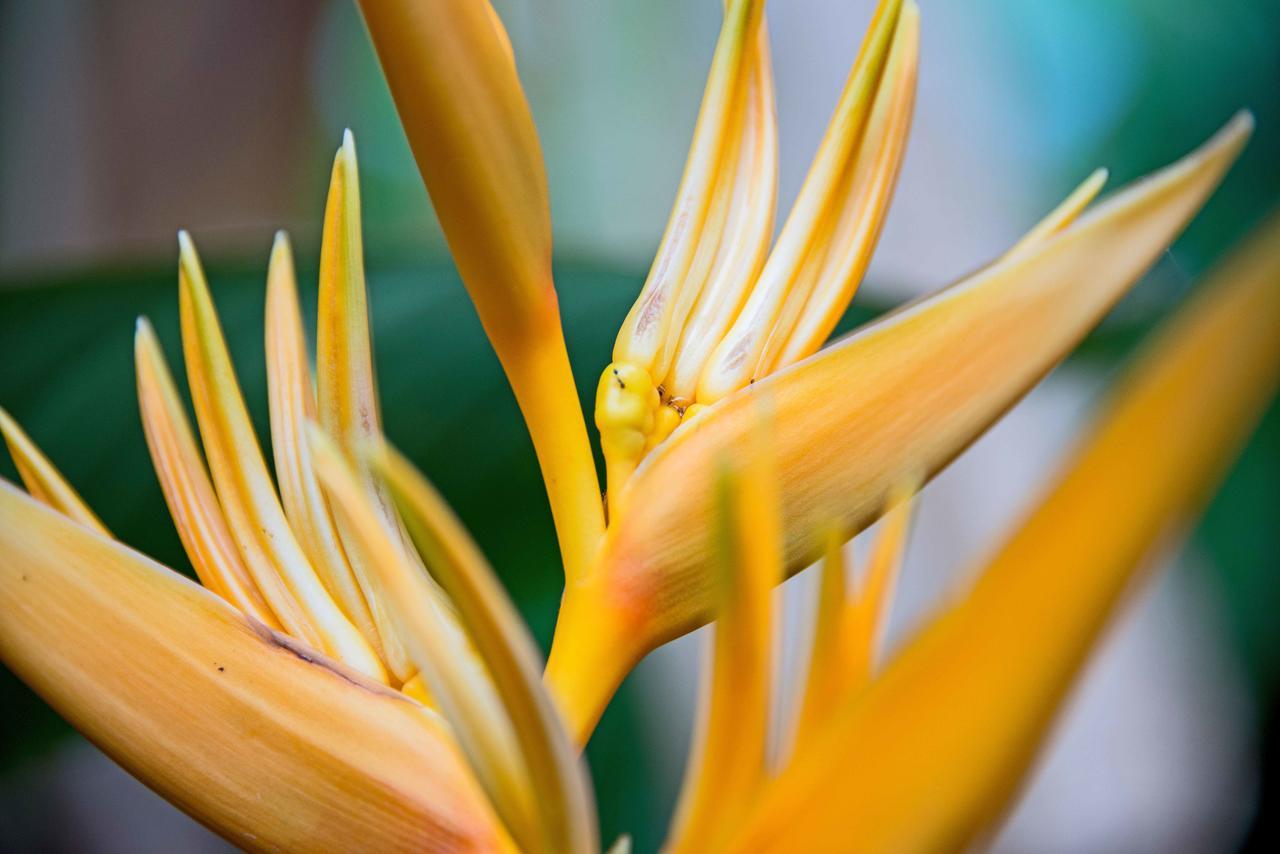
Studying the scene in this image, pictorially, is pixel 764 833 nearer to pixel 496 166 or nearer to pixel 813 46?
pixel 496 166

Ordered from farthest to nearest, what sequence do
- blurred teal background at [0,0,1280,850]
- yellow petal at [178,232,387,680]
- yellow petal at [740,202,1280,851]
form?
blurred teal background at [0,0,1280,850] → yellow petal at [178,232,387,680] → yellow petal at [740,202,1280,851]

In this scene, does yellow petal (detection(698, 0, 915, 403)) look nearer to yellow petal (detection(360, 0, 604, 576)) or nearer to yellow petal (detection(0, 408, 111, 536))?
yellow petal (detection(360, 0, 604, 576))

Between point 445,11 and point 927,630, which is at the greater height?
point 445,11

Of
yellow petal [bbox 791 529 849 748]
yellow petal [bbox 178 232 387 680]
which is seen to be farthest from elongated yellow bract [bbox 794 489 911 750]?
yellow petal [bbox 178 232 387 680]

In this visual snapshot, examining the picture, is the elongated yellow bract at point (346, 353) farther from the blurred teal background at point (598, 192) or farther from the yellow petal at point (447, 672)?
the blurred teal background at point (598, 192)

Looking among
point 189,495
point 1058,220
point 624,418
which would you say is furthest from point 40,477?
point 1058,220

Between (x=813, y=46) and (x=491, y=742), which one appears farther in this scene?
(x=813, y=46)

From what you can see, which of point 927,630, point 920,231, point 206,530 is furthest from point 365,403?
point 920,231
